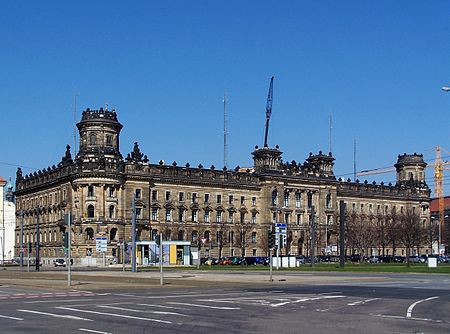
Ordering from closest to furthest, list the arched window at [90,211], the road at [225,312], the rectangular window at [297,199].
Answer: the road at [225,312] < the arched window at [90,211] < the rectangular window at [297,199]

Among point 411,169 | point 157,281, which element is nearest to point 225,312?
point 157,281

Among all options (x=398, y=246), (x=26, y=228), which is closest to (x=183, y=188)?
(x=26, y=228)

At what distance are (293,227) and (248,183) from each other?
1330 cm

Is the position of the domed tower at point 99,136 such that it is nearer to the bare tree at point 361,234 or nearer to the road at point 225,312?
the bare tree at point 361,234

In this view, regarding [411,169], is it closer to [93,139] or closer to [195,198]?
[195,198]

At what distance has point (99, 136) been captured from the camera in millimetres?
139750

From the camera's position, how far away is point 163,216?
143250 mm

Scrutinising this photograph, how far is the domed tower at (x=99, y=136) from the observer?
456 ft

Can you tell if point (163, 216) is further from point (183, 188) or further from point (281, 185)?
point (281, 185)

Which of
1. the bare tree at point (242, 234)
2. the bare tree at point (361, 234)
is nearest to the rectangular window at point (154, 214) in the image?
the bare tree at point (242, 234)

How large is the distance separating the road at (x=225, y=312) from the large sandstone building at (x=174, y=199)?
94.3 meters

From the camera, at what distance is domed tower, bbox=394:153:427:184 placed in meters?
187

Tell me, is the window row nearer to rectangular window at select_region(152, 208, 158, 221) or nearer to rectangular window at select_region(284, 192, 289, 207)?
rectangular window at select_region(152, 208, 158, 221)

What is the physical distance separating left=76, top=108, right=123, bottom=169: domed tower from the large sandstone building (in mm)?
182
